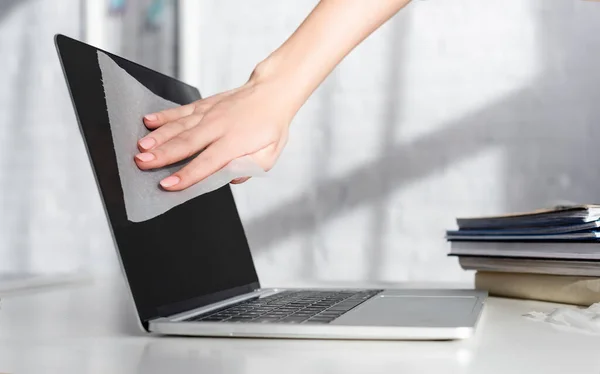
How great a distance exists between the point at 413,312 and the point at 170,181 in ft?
0.94

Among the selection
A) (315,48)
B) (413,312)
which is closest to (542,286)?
(413,312)

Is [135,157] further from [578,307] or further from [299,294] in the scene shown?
[578,307]

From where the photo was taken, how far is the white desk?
53cm

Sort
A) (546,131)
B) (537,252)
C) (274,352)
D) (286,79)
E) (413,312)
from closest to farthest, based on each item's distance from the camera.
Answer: (274,352), (413,312), (286,79), (537,252), (546,131)

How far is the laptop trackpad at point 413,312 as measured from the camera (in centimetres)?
66

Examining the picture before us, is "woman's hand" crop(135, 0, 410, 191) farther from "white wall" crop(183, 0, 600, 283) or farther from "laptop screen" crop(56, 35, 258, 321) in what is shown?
"white wall" crop(183, 0, 600, 283)

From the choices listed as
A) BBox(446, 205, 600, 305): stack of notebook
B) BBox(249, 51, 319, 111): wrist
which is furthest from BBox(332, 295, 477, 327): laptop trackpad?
BBox(249, 51, 319, 111): wrist

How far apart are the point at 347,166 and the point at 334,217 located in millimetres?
135

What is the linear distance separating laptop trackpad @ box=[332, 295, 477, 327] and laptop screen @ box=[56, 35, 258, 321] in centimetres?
20

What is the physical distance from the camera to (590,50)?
5.79 feet

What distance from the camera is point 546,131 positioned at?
178cm

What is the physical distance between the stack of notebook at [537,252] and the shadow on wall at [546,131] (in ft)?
2.33

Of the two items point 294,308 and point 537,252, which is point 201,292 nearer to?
point 294,308

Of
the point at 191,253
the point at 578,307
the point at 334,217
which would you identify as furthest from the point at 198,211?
the point at 334,217
